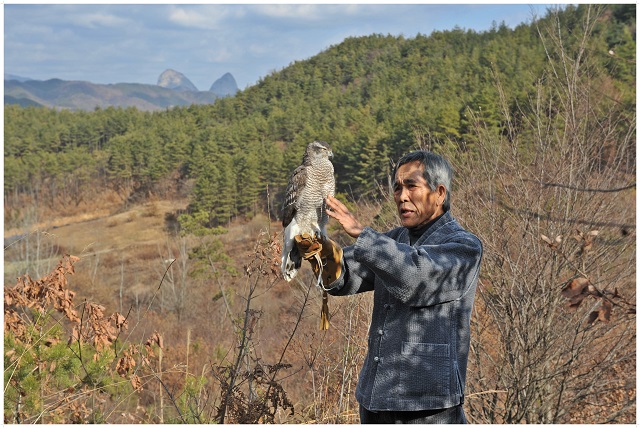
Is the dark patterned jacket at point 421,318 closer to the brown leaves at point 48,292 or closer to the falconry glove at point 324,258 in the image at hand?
the falconry glove at point 324,258

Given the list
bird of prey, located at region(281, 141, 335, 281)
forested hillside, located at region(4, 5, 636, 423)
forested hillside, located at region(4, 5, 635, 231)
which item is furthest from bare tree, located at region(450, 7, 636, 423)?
forested hillside, located at region(4, 5, 635, 231)

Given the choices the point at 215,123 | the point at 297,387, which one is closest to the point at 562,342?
the point at 297,387

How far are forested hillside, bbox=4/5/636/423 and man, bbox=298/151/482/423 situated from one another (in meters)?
0.30

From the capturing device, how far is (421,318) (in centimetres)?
186

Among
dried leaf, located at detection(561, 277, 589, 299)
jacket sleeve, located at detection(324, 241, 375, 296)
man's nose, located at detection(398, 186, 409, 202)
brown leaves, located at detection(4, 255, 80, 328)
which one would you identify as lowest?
brown leaves, located at detection(4, 255, 80, 328)

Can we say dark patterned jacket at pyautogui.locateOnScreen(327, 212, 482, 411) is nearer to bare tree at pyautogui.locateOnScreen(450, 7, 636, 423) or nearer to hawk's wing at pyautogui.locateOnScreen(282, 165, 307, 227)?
hawk's wing at pyautogui.locateOnScreen(282, 165, 307, 227)

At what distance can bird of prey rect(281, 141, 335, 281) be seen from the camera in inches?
93.4

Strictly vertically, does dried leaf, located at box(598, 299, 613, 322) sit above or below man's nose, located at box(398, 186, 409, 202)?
below

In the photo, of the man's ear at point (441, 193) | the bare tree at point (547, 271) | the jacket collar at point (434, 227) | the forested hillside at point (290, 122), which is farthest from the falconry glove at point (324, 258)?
the forested hillside at point (290, 122)

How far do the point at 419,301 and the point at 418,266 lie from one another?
5.7 inches

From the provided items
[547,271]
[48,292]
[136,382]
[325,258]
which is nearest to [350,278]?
[325,258]

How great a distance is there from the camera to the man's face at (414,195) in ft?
Answer: 6.24

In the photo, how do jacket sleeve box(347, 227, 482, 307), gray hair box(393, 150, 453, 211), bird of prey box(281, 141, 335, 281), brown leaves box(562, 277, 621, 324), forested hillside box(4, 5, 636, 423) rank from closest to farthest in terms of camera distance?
1. brown leaves box(562, 277, 621, 324)
2. jacket sleeve box(347, 227, 482, 307)
3. gray hair box(393, 150, 453, 211)
4. bird of prey box(281, 141, 335, 281)
5. forested hillside box(4, 5, 636, 423)

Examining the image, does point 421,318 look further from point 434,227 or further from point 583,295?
Answer: point 583,295
